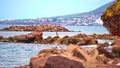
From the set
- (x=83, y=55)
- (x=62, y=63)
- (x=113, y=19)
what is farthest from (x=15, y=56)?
(x=62, y=63)

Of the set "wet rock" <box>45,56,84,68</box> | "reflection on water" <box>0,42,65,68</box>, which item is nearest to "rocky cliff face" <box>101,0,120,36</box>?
"reflection on water" <box>0,42,65,68</box>

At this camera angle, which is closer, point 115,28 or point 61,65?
point 61,65

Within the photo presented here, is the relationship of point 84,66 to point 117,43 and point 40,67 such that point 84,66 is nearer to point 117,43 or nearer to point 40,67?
point 40,67

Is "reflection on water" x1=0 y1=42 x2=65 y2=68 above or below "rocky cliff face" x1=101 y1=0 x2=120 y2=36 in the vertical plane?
below

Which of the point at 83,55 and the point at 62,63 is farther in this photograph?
the point at 83,55

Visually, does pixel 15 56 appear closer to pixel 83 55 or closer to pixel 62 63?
pixel 83 55

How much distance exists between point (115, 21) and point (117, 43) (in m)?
2.24

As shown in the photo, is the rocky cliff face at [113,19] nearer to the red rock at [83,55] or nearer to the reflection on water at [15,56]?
the reflection on water at [15,56]

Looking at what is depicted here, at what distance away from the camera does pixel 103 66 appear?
73.9 ft

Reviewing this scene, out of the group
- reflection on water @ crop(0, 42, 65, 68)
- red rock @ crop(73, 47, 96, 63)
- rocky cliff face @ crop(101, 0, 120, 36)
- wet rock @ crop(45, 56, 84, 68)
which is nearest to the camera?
wet rock @ crop(45, 56, 84, 68)

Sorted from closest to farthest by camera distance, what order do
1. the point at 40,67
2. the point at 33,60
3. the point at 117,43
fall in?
the point at 40,67 → the point at 33,60 → the point at 117,43

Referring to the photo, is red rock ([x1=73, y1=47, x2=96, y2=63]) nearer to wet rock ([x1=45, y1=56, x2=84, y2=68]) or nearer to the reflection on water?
wet rock ([x1=45, y1=56, x2=84, y2=68])

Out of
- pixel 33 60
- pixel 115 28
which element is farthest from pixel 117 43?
pixel 33 60

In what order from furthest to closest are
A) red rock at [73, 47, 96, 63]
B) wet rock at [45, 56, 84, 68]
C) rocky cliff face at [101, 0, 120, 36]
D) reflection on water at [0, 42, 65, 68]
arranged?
reflection on water at [0, 42, 65, 68] → rocky cliff face at [101, 0, 120, 36] → red rock at [73, 47, 96, 63] → wet rock at [45, 56, 84, 68]
